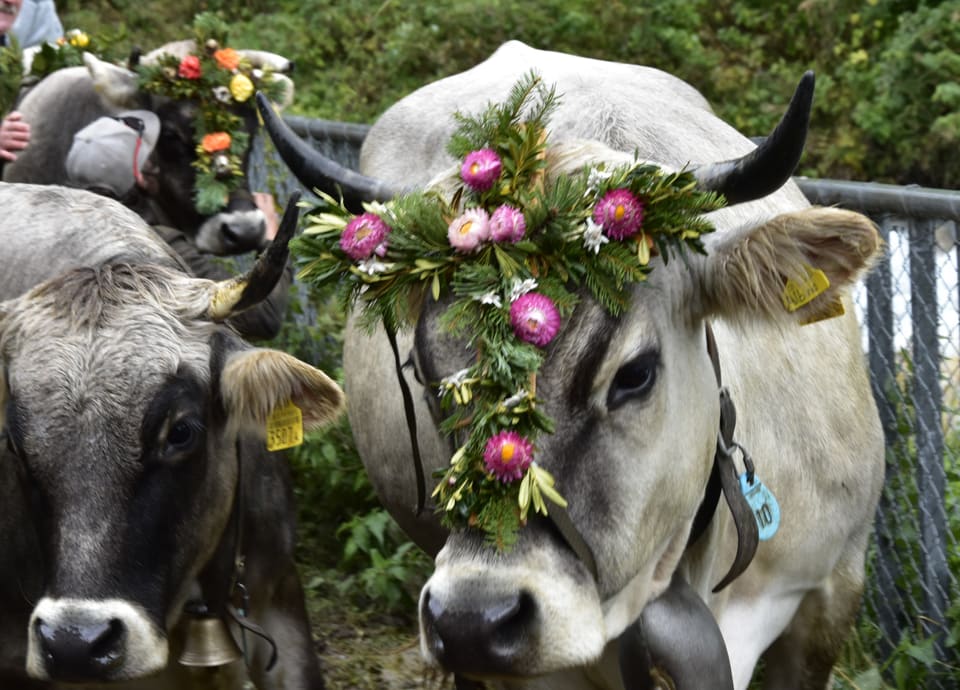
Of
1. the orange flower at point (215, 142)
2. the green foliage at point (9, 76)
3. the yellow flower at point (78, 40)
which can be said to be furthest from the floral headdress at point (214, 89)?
the green foliage at point (9, 76)

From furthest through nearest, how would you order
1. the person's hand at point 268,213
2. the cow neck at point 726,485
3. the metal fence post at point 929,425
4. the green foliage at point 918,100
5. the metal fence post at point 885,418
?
the green foliage at point 918,100 → the person's hand at point 268,213 → the metal fence post at point 885,418 → the metal fence post at point 929,425 → the cow neck at point 726,485

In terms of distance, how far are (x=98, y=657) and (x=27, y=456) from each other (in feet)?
1.83

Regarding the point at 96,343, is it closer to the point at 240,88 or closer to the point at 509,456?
the point at 509,456

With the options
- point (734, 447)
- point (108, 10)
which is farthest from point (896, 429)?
point (108, 10)

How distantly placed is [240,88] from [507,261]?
3.18 meters

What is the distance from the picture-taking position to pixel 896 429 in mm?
5055

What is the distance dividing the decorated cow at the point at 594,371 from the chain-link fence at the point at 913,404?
1.15 m

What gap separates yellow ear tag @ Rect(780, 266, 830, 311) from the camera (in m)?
3.20

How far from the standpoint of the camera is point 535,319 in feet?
9.96

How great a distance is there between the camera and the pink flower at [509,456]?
3004mm

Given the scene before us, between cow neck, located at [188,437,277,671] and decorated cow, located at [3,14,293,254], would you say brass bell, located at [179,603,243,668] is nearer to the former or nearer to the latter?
cow neck, located at [188,437,277,671]

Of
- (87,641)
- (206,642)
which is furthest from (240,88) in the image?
(87,641)

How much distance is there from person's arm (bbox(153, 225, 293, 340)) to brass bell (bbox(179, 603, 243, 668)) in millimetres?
858

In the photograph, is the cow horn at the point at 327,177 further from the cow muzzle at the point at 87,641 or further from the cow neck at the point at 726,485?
the cow muzzle at the point at 87,641
